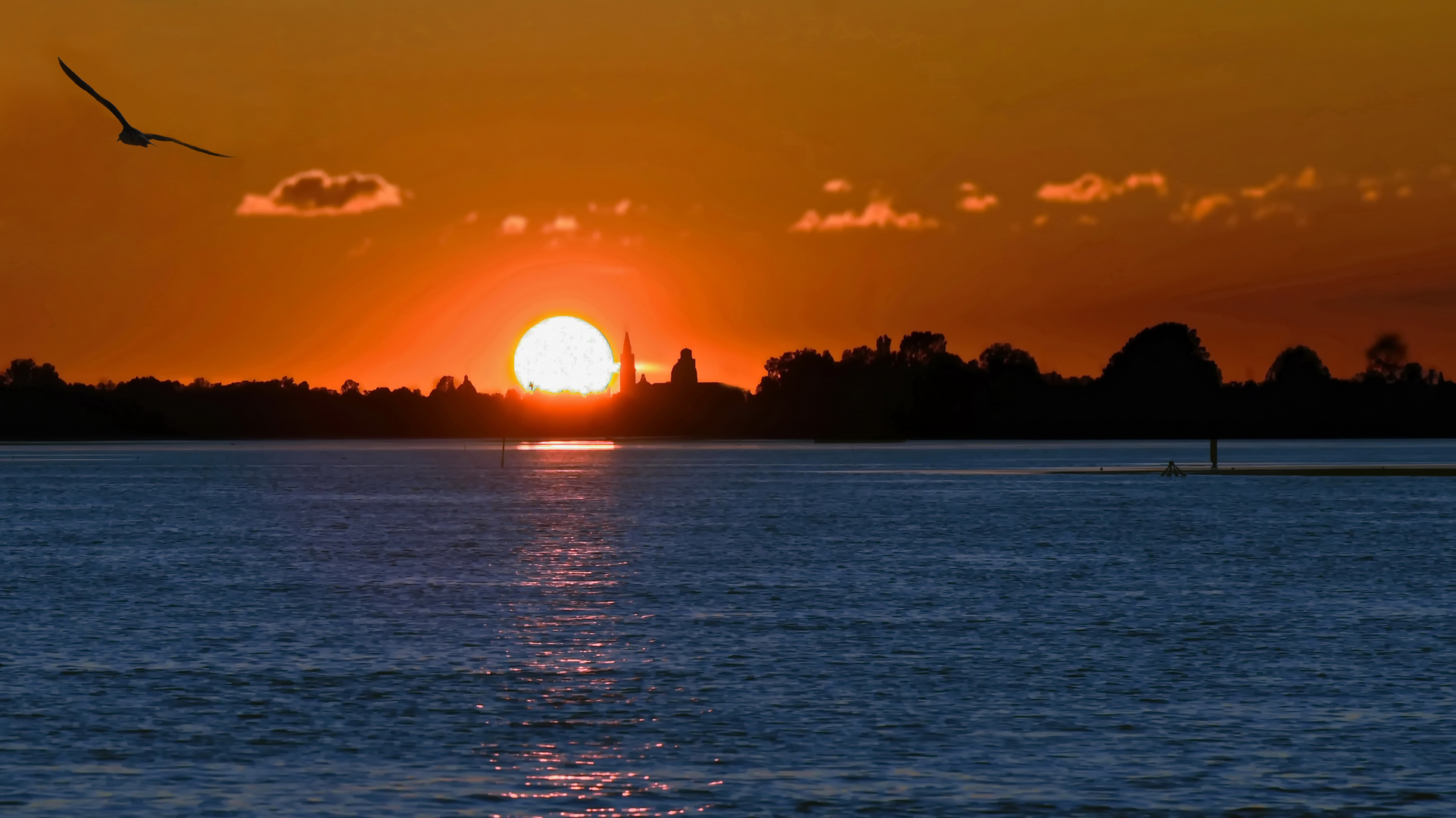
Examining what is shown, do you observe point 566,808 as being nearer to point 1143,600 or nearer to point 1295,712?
point 1295,712

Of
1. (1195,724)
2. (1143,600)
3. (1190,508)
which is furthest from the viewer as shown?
(1190,508)

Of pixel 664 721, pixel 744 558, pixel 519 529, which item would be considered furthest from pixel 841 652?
pixel 519 529

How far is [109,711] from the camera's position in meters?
24.3

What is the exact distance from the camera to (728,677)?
28.2 meters

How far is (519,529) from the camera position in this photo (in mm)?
79812

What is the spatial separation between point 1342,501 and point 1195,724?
92.4 meters

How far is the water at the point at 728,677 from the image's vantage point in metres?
19.0

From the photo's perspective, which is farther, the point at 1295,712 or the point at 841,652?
the point at 841,652

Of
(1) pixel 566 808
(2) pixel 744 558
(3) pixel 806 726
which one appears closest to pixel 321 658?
(3) pixel 806 726

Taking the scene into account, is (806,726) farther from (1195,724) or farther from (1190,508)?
(1190,508)

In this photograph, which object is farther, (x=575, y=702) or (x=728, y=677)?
(x=728, y=677)

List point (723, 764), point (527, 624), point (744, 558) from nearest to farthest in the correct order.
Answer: point (723, 764) < point (527, 624) < point (744, 558)

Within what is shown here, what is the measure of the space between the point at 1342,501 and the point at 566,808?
10026 centimetres

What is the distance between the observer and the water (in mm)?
18984
